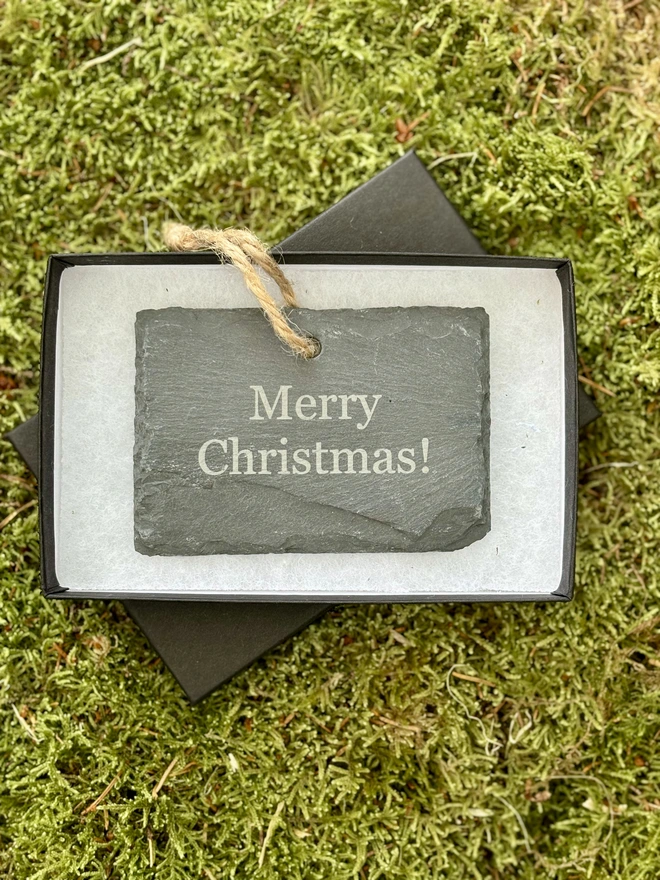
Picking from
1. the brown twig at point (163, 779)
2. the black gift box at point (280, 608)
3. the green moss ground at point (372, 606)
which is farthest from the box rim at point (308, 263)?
the brown twig at point (163, 779)

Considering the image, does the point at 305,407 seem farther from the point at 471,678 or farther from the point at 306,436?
the point at 471,678

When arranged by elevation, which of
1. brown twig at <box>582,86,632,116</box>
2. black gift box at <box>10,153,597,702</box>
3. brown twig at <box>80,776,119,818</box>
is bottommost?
brown twig at <box>80,776,119,818</box>

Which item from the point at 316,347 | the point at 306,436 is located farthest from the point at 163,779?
the point at 316,347

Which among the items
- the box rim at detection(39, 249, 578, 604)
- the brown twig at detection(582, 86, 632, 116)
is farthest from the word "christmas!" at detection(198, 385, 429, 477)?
the brown twig at detection(582, 86, 632, 116)

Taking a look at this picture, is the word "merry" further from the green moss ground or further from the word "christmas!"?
the green moss ground

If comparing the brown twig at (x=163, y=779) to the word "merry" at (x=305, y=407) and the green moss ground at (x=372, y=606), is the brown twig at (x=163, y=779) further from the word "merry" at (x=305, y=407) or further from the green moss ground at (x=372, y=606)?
the word "merry" at (x=305, y=407)
